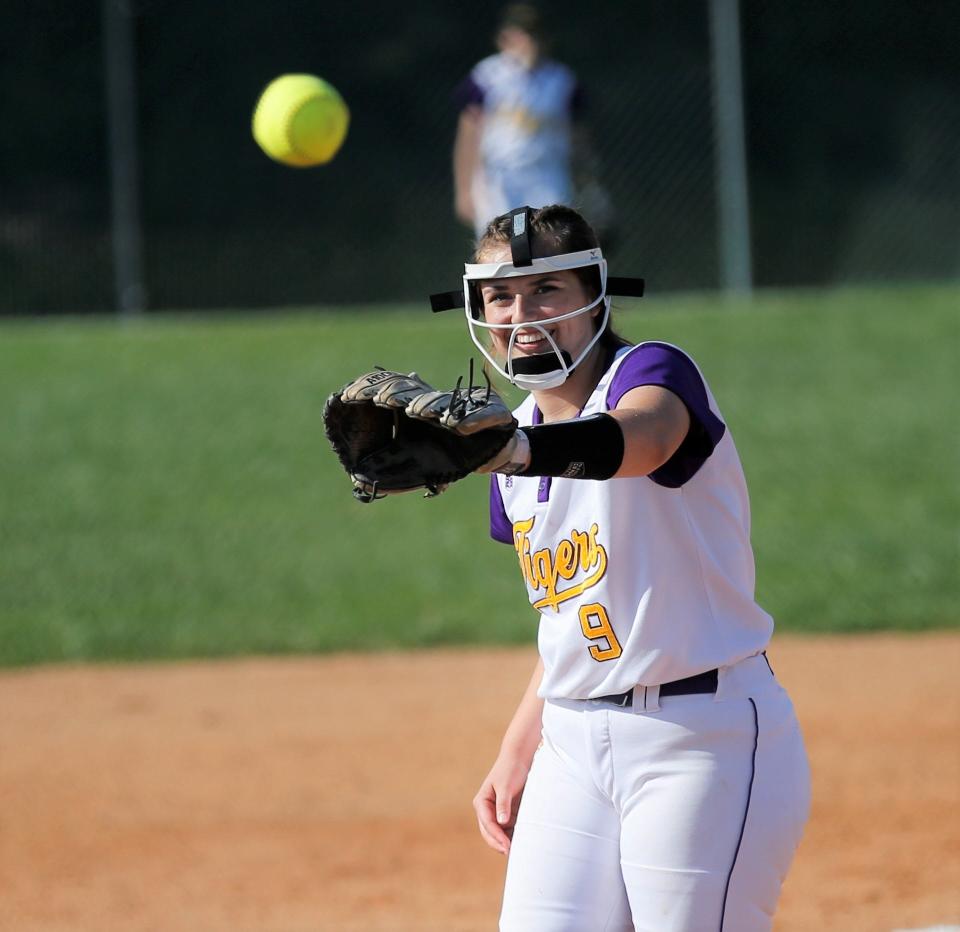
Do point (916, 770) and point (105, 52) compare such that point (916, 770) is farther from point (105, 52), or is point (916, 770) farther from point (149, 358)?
point (105, 52)

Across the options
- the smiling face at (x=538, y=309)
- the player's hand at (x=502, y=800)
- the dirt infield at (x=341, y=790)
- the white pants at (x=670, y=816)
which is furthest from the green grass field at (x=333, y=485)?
the smiling face at (x=538, y=309)

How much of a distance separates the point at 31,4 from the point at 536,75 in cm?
473

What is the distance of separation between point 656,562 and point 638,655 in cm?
16

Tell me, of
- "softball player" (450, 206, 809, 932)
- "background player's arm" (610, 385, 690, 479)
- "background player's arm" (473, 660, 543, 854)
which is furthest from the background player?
"background player's arm" (610, 385, 690, 479)

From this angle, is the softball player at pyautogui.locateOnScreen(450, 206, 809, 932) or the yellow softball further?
the yellow softball

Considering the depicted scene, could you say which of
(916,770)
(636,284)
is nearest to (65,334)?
(916,770)

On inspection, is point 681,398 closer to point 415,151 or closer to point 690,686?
point 690,686

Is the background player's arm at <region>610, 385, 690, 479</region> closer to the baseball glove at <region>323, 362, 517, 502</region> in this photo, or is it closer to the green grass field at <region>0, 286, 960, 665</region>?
the baseball glove at <region>323, 362, 517, 502</region>

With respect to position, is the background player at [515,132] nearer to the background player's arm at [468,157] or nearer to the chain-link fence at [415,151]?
the background player's arm at [468,157]

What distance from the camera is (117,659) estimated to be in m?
7.54

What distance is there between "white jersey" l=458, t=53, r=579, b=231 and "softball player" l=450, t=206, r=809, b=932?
7361mm

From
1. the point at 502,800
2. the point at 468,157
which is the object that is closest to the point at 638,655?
the point at 502,800

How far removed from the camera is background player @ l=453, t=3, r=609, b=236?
389 inches

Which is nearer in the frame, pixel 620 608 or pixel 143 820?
pixel 620 608
